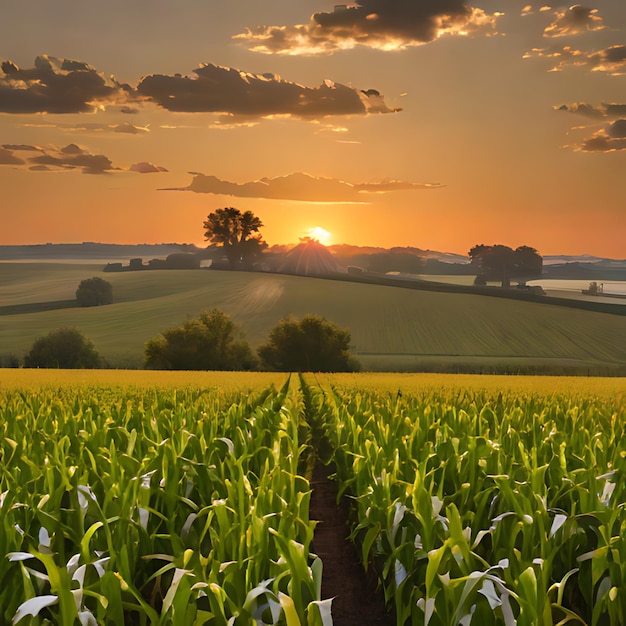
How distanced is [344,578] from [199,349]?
75.4 m

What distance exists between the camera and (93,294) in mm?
143625

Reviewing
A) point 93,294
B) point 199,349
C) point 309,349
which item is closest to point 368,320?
point 309,349

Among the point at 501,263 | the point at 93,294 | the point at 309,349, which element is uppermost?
the point at 501,263

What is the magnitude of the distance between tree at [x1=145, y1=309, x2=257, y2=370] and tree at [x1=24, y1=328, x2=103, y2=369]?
12669 millimetres

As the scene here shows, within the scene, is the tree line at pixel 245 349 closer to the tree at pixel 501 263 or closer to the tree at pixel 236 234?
the tree at pixel 236 234

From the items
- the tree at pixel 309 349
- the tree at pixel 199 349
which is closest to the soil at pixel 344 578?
the tree at pixel 199 349

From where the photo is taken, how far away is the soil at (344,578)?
5.53m

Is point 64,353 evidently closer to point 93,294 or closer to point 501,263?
point 93,294

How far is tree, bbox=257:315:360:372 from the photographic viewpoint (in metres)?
82.9

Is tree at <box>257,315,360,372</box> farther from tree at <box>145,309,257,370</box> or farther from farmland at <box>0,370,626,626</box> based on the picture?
farmland at <box>0,370,626,626</box>

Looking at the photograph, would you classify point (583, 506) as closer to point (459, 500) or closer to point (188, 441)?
point (459, 500)

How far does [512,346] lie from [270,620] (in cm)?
10738

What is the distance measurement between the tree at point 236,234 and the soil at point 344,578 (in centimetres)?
14453

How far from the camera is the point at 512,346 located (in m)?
107
